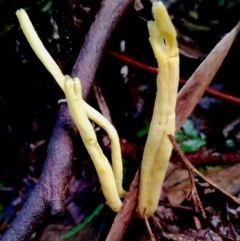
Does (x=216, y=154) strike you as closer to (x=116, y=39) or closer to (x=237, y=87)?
(x=237, y=87)

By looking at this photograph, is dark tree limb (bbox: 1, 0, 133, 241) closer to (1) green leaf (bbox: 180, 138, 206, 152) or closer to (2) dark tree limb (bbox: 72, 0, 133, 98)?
(2) dark tree limb (bbox: 72, 0, 133, 98)

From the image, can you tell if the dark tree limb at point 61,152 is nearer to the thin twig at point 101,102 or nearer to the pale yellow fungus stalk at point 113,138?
the pale yellow fungus stalk at point 113,138

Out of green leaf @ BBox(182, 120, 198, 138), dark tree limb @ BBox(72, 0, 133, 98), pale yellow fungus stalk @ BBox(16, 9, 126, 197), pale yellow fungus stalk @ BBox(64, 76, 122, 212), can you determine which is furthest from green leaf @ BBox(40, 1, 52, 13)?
green leaf @ BBox(182, 120, 198, 138)

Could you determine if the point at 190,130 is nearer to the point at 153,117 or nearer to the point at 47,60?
the point at 153,117

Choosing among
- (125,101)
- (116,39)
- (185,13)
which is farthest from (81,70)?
(185,13)

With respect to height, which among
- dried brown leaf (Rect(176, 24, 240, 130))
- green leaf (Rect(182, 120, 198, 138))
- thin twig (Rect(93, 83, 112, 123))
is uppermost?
dried brown leaf (Rect(176, 24, 240, 130))

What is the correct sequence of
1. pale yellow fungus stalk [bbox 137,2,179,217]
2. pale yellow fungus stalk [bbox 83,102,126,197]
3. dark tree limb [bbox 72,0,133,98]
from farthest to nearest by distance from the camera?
dark tree limb [bbox 72,0,133,98], pale yellow fungus stalk [bbox 83,102,126,197], pale yellow fungus stalk [bbox 137,2,179,217]

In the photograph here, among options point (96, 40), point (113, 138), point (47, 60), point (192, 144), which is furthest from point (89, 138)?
point (192, 144)
